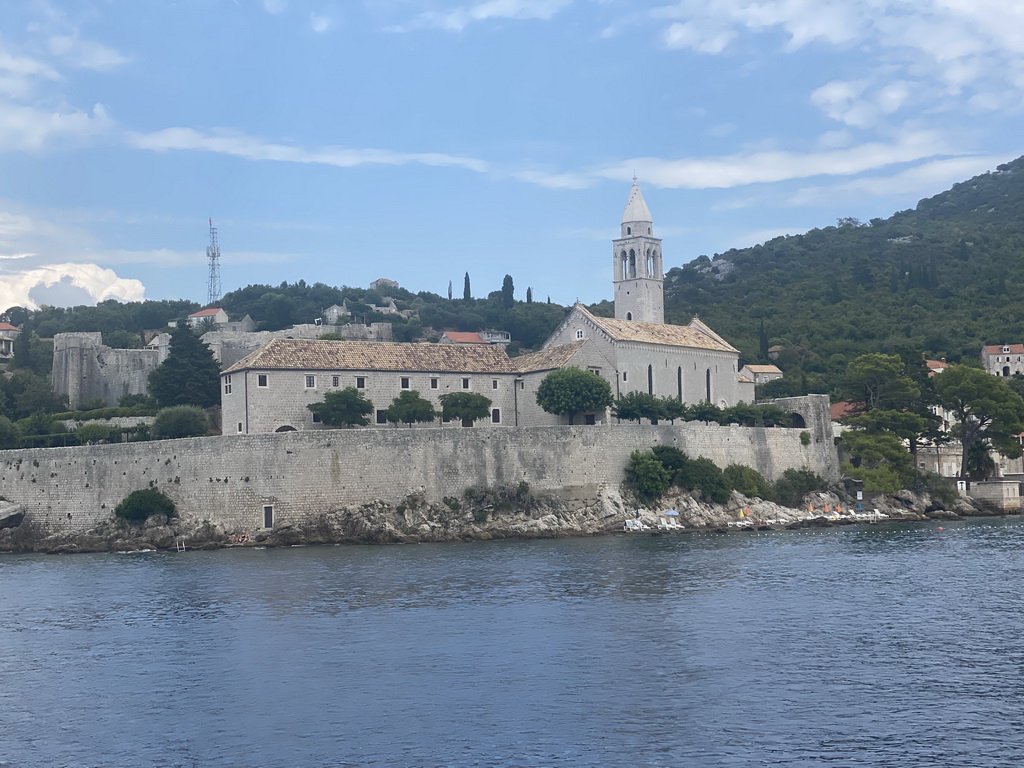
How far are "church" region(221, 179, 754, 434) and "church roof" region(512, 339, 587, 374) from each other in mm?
75

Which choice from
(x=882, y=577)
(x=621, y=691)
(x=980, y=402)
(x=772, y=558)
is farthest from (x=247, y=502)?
(x=980, y=402)

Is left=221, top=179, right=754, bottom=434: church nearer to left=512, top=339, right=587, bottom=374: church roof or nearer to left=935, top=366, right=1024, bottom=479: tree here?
left=512, top=339, right=587, bottom=374: church roof

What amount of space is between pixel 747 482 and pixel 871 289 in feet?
179

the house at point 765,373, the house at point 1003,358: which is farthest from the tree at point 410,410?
the house at point 1003,358

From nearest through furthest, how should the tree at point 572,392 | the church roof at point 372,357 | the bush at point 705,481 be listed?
the bush at point 705,481 → the church roof at point 372,357 → the tree at point 572,392

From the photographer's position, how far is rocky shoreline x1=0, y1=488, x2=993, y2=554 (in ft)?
140

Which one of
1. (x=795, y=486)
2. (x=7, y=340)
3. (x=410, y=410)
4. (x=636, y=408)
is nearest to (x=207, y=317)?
(x=7, y=340)

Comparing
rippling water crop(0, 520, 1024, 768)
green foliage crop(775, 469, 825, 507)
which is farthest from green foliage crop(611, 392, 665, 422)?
rippling water crop(0, 520, 1024, 768)

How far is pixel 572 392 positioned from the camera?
51.8m

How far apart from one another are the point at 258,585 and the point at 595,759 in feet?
56.5

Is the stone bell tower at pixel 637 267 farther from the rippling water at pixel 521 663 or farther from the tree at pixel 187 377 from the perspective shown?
the rippling water at pixel 521 663

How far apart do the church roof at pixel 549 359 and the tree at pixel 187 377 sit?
13965 mm

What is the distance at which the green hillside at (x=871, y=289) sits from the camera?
84.8 metres

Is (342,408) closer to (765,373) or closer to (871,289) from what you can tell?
(765,373)
